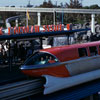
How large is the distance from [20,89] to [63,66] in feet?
8.12

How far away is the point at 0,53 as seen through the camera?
17.8 metres

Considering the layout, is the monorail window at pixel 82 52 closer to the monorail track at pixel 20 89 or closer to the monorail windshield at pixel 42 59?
the monorail windshield at pixel 42 59

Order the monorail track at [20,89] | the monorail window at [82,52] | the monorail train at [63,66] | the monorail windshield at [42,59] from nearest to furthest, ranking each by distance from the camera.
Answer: the monorail track at [20,89] < the monorail train at [63,66] < the monorail windshield at [42,59] < the monorail window at [82,52]

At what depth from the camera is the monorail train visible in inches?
386

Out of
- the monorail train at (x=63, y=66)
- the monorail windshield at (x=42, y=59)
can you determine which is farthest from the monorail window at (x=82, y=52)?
the monorail windshield at (x=42, y=59)

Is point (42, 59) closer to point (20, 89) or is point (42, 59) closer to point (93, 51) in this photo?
point (20, 89)

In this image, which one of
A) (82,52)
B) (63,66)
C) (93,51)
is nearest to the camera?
(63,66)

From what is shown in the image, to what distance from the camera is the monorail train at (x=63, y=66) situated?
9.80 metres

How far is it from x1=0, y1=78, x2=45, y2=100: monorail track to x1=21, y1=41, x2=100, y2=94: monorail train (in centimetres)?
36

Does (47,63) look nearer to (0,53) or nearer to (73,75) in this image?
(73,75)

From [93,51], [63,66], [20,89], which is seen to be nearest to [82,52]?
[93,51]

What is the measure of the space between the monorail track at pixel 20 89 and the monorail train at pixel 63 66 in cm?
36

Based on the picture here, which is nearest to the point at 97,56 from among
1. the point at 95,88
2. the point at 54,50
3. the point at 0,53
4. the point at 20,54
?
the point at 95,88

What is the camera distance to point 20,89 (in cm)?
866
